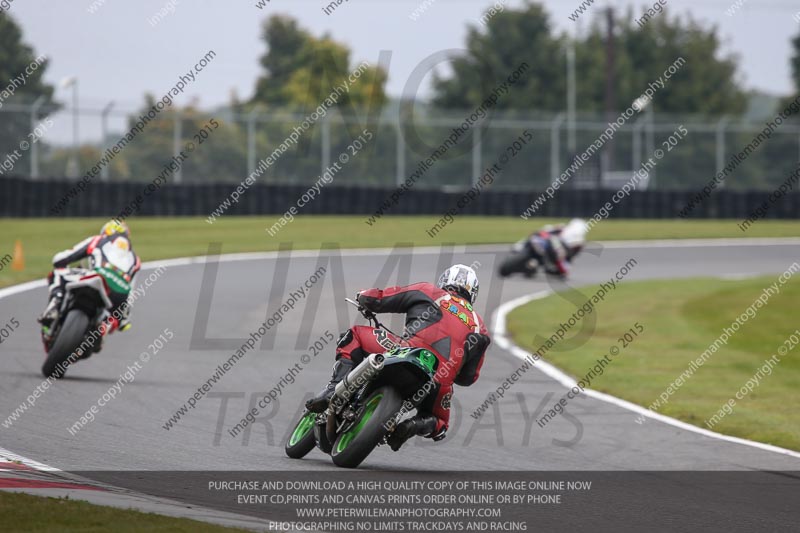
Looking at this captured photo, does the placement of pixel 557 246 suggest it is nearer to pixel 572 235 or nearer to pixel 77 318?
pixel 572 235

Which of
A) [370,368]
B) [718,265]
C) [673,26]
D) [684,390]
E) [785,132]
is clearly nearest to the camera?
[370,368]

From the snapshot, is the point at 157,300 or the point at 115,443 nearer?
the point at 115,443

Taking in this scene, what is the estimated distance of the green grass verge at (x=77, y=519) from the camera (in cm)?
544

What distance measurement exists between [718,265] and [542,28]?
36.2m

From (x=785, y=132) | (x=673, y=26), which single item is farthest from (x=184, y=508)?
(x=673, y=26)

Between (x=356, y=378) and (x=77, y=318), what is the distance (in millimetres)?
4474

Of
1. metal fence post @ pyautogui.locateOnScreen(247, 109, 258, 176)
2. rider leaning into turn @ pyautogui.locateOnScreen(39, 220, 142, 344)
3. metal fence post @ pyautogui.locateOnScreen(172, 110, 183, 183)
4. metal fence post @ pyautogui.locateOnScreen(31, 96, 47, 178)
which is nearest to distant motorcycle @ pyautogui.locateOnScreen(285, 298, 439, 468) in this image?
rider leaning into turn @ pyautogui.locateOnScreen(39, 220, 142, 344)

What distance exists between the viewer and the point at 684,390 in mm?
12906

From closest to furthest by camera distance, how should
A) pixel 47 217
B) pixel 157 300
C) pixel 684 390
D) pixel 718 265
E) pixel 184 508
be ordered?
1. pixel 184 508
2. pixel 684 390
3. pixel 157 300
4. pixel 718 265
5. pixel 47 217

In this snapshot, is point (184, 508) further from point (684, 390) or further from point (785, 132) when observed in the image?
point (785, 132)

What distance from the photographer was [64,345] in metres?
11.0

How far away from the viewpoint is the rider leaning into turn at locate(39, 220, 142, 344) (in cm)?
1158

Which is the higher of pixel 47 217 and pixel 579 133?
pixel 579 133

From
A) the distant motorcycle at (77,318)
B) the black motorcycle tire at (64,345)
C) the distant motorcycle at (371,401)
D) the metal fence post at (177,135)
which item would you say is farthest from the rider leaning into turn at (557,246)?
the distant motorcycle at (371,401)
